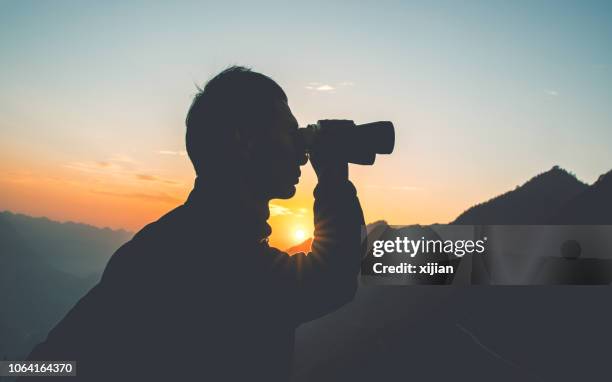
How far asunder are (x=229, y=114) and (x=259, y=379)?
118 centimetres

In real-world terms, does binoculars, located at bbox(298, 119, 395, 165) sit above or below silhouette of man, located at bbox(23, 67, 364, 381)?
above

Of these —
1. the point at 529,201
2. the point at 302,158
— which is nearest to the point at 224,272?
the point at 302,158

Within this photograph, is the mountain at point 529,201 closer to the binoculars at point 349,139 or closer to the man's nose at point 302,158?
the binoculars at point 349,139

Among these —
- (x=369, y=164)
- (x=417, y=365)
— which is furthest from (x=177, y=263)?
(x=417, y=365)

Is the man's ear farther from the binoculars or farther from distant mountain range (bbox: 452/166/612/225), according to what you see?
distant mountain range (bbox: 452/166/612/225)

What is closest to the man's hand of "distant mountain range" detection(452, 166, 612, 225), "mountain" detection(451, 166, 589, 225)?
"distant mountain range" detection(452, 166, 612, 225)

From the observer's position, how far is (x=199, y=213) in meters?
2.38

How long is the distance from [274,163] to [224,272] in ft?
1.79

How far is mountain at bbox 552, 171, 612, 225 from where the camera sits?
298 ft

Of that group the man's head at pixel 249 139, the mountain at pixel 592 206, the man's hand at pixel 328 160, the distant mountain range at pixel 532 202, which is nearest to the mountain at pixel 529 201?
the distant mountain range at pixel 532 202

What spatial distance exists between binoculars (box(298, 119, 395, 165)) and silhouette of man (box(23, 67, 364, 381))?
13 cm

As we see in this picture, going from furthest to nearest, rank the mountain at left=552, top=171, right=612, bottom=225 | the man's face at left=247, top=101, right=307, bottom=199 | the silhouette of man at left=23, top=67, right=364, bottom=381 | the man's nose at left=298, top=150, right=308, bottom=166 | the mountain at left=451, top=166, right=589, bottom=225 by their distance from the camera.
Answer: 1. the mountain at left=451, top=166, right=589, bottom=225
2. the mountain at left=552, top=171, right=612, bottom=225
3. the man's nose at left=298, top=150, right=308, bottom=166
4. the man's face at left=247, top=101, right=307, bottom=199
5. the silhouette of man at left=23, top=67, right=364, bottom=381

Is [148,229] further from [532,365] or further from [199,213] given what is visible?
[532,365]

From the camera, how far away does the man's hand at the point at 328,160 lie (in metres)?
2.70
